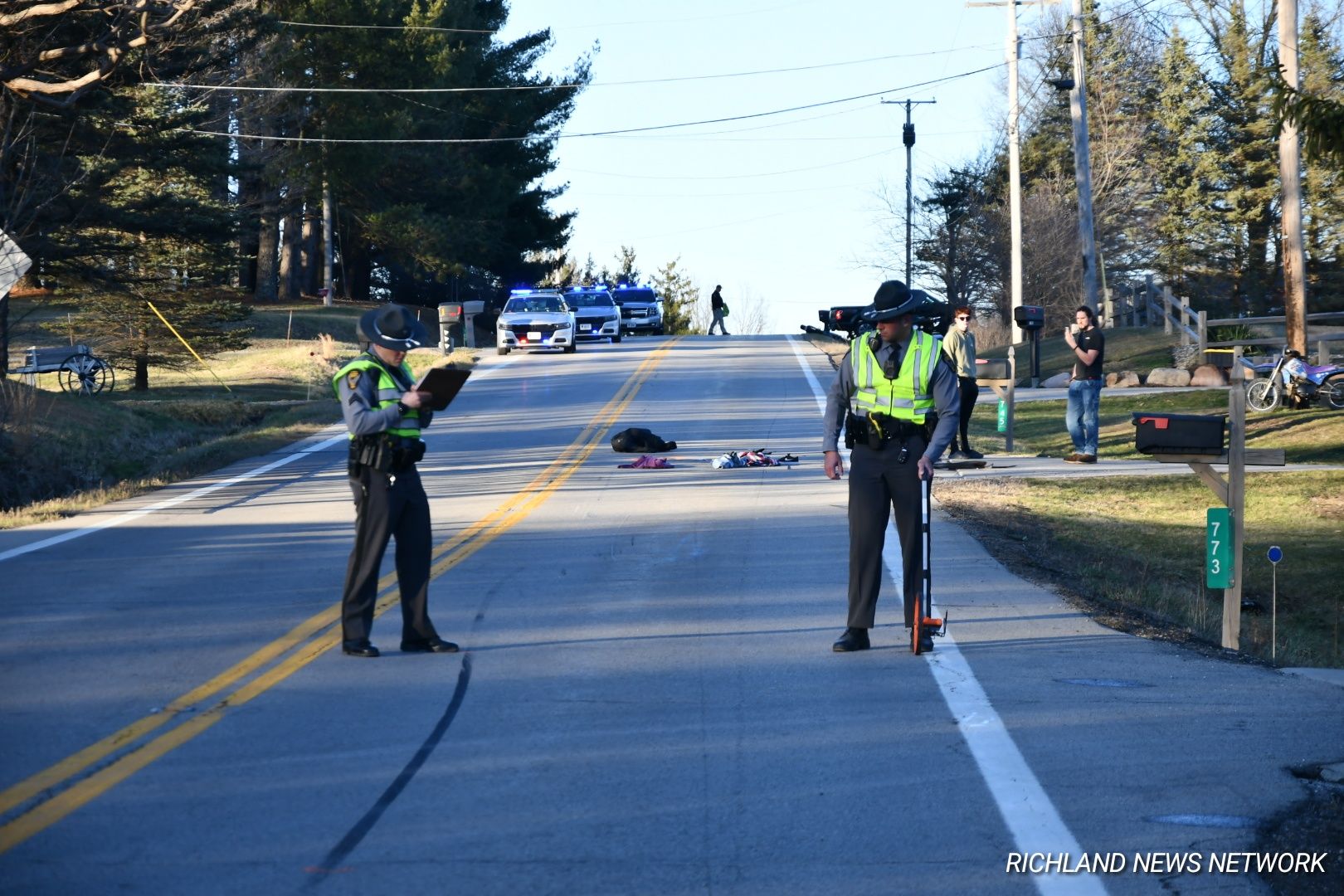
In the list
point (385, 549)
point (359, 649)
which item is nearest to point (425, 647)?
point (359, 649)

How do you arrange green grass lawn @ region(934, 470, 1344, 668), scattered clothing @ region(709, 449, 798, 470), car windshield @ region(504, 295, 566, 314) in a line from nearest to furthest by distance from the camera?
green grass lawn @ region(934, 470, 1344, 668)
scattered clothing @ region(709, 449, 798, 470)
car windshield @ region(504, 295, 566, 314)

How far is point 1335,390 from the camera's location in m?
25.6

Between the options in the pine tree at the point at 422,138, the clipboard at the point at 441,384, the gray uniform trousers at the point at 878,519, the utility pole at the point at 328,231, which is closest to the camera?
the gray uniform trousers at the point at 878,519

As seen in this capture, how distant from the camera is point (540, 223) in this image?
6850 cm

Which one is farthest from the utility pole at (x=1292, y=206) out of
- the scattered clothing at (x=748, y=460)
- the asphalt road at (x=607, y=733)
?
the asphalt road at (x=607, y=733)

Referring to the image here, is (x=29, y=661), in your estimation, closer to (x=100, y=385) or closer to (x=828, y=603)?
(x=828, y=603)

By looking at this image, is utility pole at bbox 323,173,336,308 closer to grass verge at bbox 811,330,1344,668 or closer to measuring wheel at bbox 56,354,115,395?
measuring wheel at bbox 56,354,115,395

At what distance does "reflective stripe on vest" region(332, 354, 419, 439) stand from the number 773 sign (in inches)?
200

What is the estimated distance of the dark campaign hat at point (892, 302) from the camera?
862 cm

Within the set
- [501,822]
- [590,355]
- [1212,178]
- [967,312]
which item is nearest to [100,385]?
[590,355]

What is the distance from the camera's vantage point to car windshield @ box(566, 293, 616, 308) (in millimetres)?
46875

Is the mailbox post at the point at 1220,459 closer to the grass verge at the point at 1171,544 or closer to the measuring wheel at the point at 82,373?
the grass verge at the point at 1171,544

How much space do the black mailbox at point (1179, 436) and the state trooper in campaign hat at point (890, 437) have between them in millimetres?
1555

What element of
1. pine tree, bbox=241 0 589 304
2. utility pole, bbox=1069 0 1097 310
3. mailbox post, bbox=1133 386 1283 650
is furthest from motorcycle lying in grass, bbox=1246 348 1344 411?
pine tree, bbox=241 0 589 304
